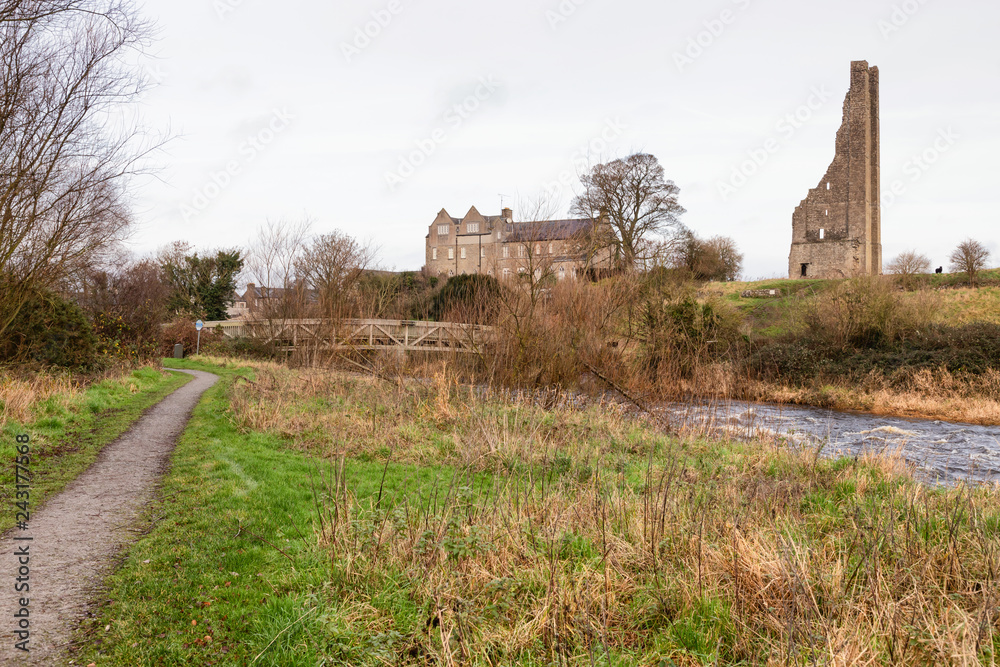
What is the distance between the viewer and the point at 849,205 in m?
44.9

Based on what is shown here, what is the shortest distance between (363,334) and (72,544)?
18683 millimetres

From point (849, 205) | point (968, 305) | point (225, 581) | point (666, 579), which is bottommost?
point (225, 581)

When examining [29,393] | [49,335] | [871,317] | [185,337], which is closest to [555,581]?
[29,393]

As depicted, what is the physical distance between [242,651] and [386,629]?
834mm

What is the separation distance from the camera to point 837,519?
5367 millimetres

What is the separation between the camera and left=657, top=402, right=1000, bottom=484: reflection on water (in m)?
10.1

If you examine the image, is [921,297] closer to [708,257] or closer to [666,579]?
[708,257]

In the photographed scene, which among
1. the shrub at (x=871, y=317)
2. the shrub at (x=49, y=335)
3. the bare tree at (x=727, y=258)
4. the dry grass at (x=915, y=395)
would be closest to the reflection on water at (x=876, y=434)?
the dry grass at (x=915, y=395)

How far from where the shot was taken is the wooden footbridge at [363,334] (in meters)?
14.0

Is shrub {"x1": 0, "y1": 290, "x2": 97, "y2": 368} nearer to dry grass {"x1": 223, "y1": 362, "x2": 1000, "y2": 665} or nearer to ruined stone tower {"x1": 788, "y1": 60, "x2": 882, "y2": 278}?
dry grass {"x1": 223, "y1": 362, "x2": 1000, "y2": 665}

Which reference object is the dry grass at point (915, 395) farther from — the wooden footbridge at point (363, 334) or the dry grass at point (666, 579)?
the dry grass at point (666, 579)

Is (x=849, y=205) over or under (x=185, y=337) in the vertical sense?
over

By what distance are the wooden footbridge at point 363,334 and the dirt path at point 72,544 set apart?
22.4 ft

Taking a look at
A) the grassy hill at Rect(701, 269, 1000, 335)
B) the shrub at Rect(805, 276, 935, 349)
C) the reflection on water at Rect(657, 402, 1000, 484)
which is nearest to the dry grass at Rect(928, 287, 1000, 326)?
the grassy hill at Rect(701, 269, 1000, 335)
